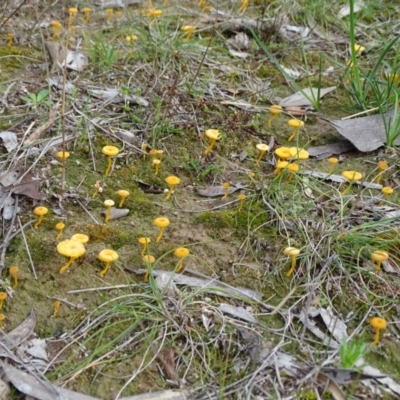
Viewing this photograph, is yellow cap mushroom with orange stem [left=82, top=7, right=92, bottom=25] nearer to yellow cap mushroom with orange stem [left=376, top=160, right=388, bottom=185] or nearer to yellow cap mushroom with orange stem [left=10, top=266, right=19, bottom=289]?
yellow cap mushroom with orange stem [left=376, top=160, right=388, bottom=185]

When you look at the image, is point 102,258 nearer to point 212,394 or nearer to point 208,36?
point 212,394

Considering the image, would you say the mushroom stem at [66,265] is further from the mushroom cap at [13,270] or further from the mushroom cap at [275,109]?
the mushroom cap at [275,109]

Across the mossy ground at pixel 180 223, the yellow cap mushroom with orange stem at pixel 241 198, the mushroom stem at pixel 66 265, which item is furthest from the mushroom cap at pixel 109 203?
the yellow cap mushroom with orange stem at pixel 241 198

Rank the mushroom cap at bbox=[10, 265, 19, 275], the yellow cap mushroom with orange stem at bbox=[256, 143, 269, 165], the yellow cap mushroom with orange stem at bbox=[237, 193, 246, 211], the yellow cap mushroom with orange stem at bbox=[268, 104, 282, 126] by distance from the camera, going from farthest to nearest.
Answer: the yellow cap mushroom with orange stem at bbox=[268, 104, 282, 126] → the yellow cap mushroom with orange stem at bbox=[256, 143, 269, 165] → the yellow cap mushroom with orange stem at bbox=[237, 193, 246, 211] → the mushroom cap at bbox=[10, 265, 19, 275]

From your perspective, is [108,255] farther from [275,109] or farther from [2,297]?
[275,109]

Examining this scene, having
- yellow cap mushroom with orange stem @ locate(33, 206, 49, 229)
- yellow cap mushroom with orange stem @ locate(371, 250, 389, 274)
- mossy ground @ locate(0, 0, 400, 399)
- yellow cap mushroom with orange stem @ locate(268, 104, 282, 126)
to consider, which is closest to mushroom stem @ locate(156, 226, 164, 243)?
mossy ground @ locate(0, 0, 400, 399)

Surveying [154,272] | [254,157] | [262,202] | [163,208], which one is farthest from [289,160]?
[154,272]

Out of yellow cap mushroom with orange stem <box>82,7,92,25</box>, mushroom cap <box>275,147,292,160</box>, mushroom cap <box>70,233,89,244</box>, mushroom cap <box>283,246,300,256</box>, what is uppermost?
yellow cap mushroom with orange stem <box>82,7,92,25</box>
